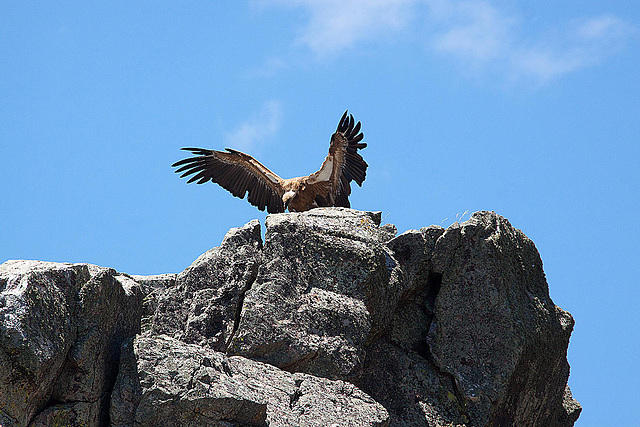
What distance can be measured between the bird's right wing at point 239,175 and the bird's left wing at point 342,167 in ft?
3.70

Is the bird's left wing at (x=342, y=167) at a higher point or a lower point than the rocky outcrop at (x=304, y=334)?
higher

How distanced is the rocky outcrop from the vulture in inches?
114

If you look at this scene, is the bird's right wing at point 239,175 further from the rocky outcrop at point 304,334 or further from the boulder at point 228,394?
the boulder at point 228,394

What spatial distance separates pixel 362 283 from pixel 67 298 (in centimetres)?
384

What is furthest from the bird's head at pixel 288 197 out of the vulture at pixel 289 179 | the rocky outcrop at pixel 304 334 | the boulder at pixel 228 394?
the boulder at pixel 228 394

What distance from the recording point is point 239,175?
1562 cm

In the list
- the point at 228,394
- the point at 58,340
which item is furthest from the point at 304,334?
the point at 58,340

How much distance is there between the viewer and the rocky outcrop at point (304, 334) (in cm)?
732

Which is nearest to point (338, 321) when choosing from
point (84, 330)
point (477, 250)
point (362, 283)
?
point (362, 283)

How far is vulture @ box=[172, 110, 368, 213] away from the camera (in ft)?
46.3

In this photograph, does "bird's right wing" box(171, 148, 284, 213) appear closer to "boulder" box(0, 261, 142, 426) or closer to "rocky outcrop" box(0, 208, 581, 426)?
"rocky outcrop" box(0, 208, 581, 426)

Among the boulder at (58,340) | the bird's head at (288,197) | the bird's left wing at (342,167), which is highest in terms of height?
the bird's left wing at (342,167)

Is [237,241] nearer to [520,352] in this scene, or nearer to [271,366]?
[271,366]

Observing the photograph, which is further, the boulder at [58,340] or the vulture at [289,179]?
the vulture at [289,179]
